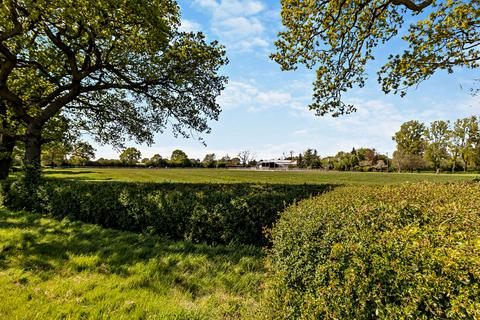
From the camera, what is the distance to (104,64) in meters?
10.4

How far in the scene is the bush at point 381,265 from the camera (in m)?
1.49

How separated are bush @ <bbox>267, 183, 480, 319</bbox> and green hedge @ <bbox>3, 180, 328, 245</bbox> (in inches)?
98.9

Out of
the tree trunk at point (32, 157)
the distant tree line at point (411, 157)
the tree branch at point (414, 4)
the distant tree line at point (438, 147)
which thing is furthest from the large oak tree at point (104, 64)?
A: the distant tree line at point (438, 147)

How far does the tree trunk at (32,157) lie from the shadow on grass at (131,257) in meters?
4.03

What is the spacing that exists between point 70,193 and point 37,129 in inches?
188

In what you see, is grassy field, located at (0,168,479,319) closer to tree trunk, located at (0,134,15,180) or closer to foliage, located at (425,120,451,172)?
tree trunk, located at (0,134,15,180)

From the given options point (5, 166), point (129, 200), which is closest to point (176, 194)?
point (129, 200)

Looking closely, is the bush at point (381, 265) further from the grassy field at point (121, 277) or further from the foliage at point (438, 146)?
the foliage at point (438, 146)

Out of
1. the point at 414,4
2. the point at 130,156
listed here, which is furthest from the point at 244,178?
the point at 130,156

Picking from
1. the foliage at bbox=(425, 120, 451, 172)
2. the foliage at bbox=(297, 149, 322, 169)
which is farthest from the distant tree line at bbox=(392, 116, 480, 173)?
the foliage at bbox=(297, 149, 322, 169)

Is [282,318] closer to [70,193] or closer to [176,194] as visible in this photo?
[176,194]

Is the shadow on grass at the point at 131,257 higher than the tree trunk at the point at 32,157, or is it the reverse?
the tree trunk at the point at 32,157

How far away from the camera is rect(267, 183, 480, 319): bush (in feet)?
4.88

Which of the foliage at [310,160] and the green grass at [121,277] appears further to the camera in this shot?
the foliage at [310,160]
